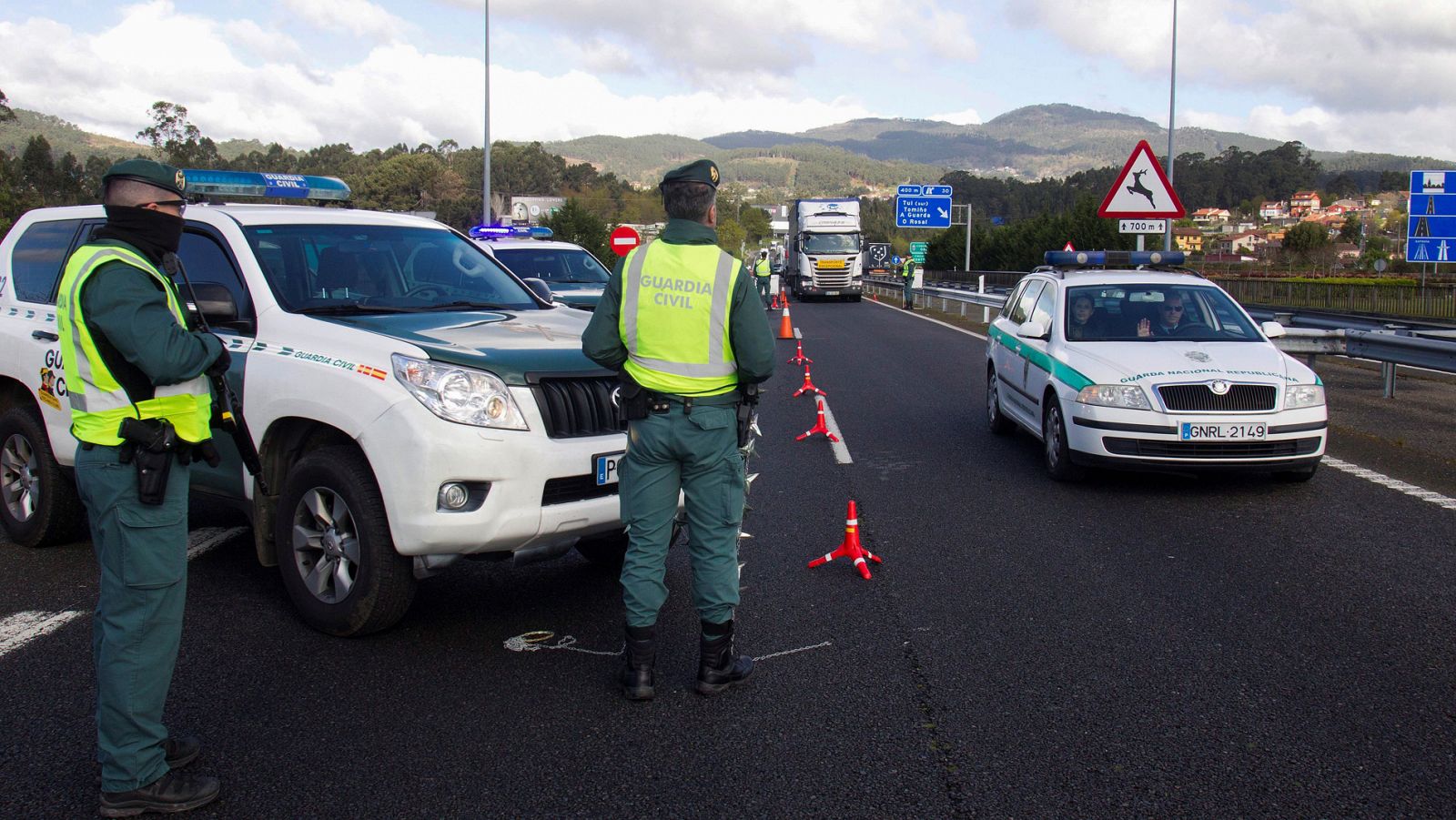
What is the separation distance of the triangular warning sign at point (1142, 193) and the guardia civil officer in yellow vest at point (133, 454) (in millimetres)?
13399

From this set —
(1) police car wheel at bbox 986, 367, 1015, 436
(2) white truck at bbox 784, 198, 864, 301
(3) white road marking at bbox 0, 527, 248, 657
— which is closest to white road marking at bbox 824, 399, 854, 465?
(1) police car wheel at bbox 986, 367, 1015, 436

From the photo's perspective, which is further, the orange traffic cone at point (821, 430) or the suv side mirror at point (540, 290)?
the orange traffic cone at point (821, 430)

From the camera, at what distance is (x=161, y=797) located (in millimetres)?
3404

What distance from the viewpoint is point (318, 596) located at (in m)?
4.94

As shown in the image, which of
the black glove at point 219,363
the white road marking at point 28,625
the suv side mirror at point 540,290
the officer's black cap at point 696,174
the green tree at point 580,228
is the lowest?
the white road marking at point 28,625

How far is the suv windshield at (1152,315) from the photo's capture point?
354 inches

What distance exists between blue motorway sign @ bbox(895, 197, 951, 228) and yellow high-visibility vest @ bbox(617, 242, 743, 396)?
5173 centimetres

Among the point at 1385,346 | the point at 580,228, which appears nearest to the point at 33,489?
the point at 1385,346

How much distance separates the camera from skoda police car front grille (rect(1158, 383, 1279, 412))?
7.75 m

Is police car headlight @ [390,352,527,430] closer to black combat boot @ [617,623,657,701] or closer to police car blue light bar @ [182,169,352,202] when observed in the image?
black combat boot @ [617,623,657,701]

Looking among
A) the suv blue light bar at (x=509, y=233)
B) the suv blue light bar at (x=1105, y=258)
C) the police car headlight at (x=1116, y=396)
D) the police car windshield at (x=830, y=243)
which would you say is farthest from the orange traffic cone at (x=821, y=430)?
the police car windshield at (x=830, y=243)

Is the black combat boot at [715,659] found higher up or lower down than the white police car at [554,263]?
lower down

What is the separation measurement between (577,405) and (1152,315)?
5928 millimetres

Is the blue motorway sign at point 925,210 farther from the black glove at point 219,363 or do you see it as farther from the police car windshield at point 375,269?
the black glove at point 219,363
